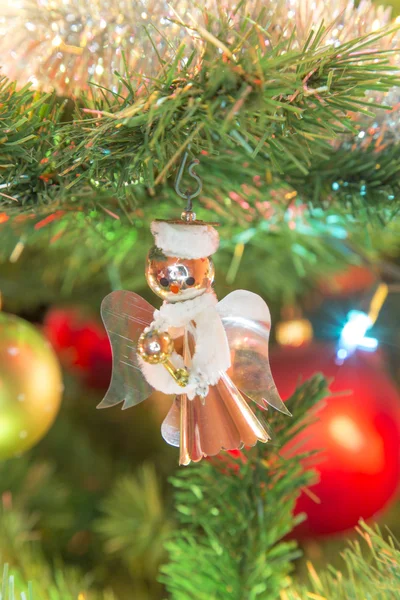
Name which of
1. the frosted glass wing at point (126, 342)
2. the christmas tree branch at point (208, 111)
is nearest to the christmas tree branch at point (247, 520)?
the frosted glass wing at point (126, 342)

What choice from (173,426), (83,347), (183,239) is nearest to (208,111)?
(183,239)

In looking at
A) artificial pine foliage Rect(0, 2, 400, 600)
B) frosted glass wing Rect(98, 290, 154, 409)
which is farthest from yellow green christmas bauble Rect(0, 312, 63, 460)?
frosted glass wing Rect(98, 290, 154, 409)

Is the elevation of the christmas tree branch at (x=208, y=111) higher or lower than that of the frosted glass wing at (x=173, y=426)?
higher

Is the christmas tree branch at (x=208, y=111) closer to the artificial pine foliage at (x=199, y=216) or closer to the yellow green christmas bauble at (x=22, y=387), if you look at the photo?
the artificial pine foliage at (x=199, y=216)

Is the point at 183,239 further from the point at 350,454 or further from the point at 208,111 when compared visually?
the point at 350,454

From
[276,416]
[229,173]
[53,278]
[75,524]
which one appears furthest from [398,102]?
[75,524]

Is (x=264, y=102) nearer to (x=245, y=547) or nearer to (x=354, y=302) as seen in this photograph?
(x=245, y=547)

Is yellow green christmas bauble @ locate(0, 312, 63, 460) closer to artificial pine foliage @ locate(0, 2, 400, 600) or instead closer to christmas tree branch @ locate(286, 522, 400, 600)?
artificial pine foliage @ locate(0, 2, 400, 600)
